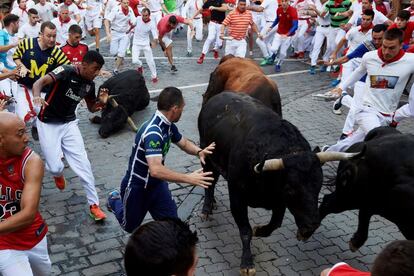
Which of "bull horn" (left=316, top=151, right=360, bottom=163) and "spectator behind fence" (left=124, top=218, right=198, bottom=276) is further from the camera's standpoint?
"bull horn" (left=316, top=151, right=360, bottom=163)

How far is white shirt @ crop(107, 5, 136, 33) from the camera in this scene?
14.8 meters

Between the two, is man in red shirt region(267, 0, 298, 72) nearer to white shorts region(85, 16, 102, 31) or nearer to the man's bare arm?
white shorts region(85, 16, 102, 31)

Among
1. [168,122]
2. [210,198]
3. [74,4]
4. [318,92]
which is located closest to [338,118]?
[318,92]

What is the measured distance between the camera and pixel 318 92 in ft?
41.3

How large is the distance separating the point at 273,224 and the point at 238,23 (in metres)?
9.65

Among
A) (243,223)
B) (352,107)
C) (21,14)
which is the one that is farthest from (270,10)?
(243,223)

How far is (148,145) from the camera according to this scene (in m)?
4.93

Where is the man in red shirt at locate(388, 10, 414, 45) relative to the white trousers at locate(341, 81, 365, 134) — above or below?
above

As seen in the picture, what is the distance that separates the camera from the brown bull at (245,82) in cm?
802

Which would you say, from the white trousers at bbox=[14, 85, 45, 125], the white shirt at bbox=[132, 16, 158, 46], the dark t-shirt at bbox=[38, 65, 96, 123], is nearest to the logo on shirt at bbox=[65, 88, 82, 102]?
the dark t-shirt at bbox=[38, 65, 96, 123]

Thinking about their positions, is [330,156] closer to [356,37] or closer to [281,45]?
[356,37]

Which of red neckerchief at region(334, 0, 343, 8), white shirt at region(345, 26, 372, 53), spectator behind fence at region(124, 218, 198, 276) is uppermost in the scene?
spectator behind fence at region(124, 218, 198, 276)

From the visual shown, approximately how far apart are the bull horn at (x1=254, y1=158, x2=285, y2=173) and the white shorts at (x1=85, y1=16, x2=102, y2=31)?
1406 centimetres

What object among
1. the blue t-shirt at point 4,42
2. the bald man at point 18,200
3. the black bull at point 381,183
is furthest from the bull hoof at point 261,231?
the blue t-shirt at point 4,42
